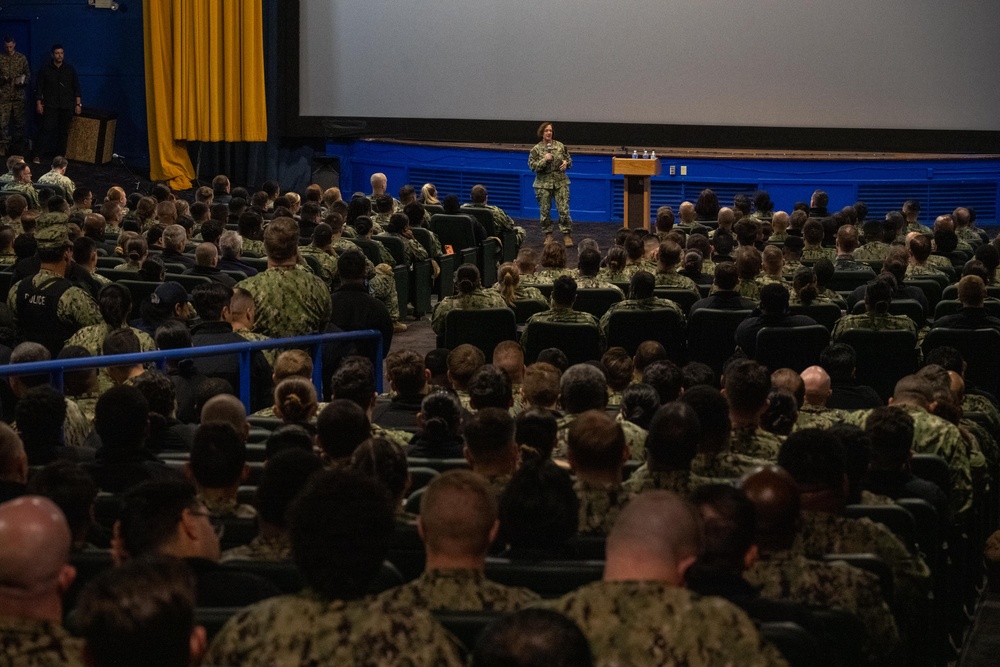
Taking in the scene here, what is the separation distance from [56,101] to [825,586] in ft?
50.7

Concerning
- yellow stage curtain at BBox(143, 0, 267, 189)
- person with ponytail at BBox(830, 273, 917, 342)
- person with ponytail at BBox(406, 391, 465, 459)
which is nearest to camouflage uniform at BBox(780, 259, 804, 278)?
person with ponytail at BBox(830, 273, 917, 342)

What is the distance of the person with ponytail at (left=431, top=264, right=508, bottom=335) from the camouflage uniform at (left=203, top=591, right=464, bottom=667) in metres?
5.41

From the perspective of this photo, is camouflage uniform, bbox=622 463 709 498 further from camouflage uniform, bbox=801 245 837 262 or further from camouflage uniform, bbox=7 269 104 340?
camouflage uniform, bbox=801 245 837 262

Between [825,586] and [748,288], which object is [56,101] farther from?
[825,586]

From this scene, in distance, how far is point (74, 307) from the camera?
23.6 feet

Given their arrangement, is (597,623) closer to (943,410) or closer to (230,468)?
(230,468)

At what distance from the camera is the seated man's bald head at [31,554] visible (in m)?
2.61

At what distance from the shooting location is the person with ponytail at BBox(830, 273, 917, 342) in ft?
23.7

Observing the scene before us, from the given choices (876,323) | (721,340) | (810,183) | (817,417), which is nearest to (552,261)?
(721,340)

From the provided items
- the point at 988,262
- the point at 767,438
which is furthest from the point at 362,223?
the point at 767,438

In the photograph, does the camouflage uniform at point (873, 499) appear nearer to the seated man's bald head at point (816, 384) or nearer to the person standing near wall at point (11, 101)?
the seated man's bald head at point (816, 384)

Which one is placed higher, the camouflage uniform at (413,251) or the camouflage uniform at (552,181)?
the camouflage uniform at (552,181)

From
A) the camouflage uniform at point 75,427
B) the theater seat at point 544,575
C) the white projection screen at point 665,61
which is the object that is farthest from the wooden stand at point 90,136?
the theater seat at point 544,575

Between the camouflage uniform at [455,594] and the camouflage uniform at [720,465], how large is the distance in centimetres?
160
